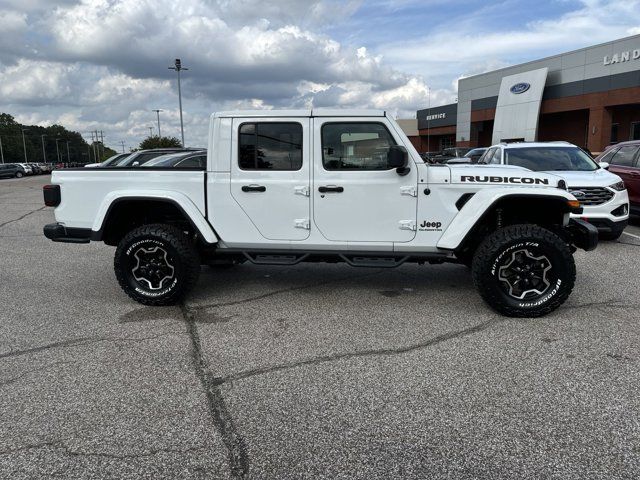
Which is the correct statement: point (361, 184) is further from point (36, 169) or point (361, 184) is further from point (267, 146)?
point (36, 169)

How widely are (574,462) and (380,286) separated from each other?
3474 millimetres

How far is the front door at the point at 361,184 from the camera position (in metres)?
4.83

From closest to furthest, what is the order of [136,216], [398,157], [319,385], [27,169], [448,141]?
[319,385]
[398,157]
[136,216]
[27,169]
[448,141]

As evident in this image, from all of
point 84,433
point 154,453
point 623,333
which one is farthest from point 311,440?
point 623,333

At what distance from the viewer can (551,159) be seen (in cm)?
915

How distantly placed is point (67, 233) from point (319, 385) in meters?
3.50

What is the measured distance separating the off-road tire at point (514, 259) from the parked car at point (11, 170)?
180 feet

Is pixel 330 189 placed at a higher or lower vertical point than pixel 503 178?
lower

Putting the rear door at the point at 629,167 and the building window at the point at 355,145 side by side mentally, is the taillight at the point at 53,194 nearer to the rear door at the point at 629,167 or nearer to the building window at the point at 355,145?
the building window at the point at 355,145

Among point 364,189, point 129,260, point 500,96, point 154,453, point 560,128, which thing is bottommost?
point 154,453

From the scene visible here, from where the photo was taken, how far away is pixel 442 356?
12.7 feet

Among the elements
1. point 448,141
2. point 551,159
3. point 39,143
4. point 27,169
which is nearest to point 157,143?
point 27,169

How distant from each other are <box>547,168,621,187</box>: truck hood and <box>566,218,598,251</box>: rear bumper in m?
3.20

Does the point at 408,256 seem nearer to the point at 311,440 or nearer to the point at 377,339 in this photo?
the point at 377,339
